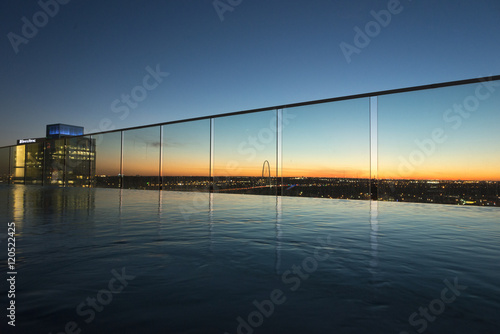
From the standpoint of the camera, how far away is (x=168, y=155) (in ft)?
25.5

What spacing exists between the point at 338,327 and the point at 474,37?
22.1 feet

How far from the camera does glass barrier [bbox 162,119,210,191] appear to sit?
7.06m

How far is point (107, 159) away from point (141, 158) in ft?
5.13

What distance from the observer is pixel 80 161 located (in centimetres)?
1016

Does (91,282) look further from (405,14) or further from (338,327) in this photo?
(405,14)

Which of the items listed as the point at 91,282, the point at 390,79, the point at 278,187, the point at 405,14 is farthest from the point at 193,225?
the point at 390,79

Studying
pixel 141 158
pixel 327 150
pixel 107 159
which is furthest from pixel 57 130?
pixel 327 150
